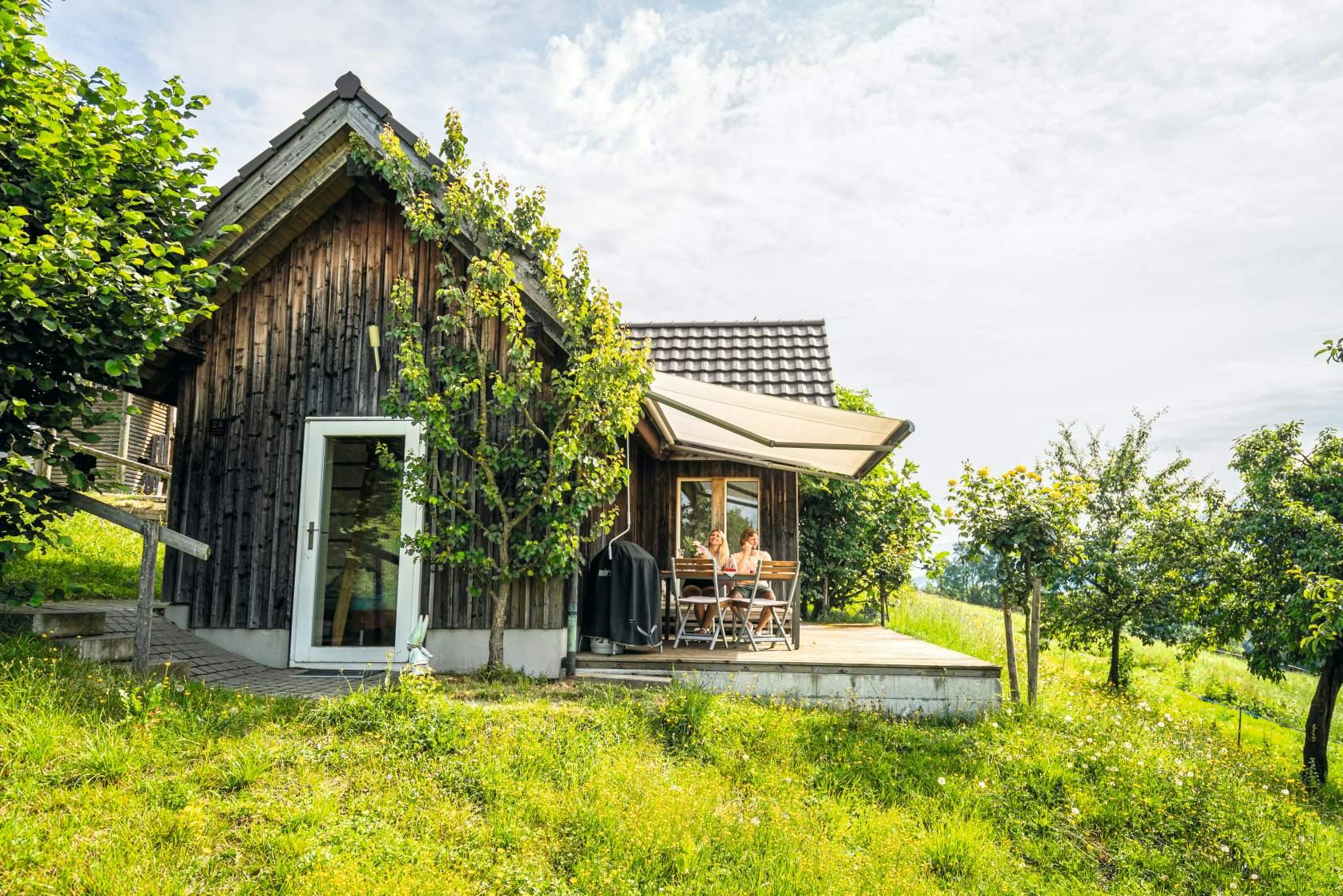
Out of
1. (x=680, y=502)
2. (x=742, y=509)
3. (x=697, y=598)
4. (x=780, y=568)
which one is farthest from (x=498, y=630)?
(x=742, y=509)

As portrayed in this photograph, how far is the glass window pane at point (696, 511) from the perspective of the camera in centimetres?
1074

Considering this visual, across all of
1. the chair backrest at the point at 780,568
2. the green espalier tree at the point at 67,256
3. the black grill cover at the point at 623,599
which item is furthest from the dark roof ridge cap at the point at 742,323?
the green espalier tree at the point at 67,256

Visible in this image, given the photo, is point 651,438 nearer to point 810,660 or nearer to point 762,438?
point 762,438

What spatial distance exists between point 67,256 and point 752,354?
27.3 feet

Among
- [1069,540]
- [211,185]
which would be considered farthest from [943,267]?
[211,185]

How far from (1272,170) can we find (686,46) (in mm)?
5839

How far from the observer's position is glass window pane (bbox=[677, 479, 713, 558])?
10.7m

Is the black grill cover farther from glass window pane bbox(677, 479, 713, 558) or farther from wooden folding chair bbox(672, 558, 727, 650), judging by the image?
glass window pane bbox(677, 479, 713, 558)

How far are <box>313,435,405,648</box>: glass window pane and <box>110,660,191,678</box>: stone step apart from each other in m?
1.33

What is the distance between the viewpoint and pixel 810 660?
679 centimetres

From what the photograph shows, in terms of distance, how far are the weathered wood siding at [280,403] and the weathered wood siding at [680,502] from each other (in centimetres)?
386

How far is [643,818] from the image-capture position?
405 cm

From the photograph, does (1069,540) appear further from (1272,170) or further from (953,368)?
(953,368)

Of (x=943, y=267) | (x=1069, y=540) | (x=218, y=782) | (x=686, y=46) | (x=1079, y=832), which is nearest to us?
Answer: (x=218, y=782)
